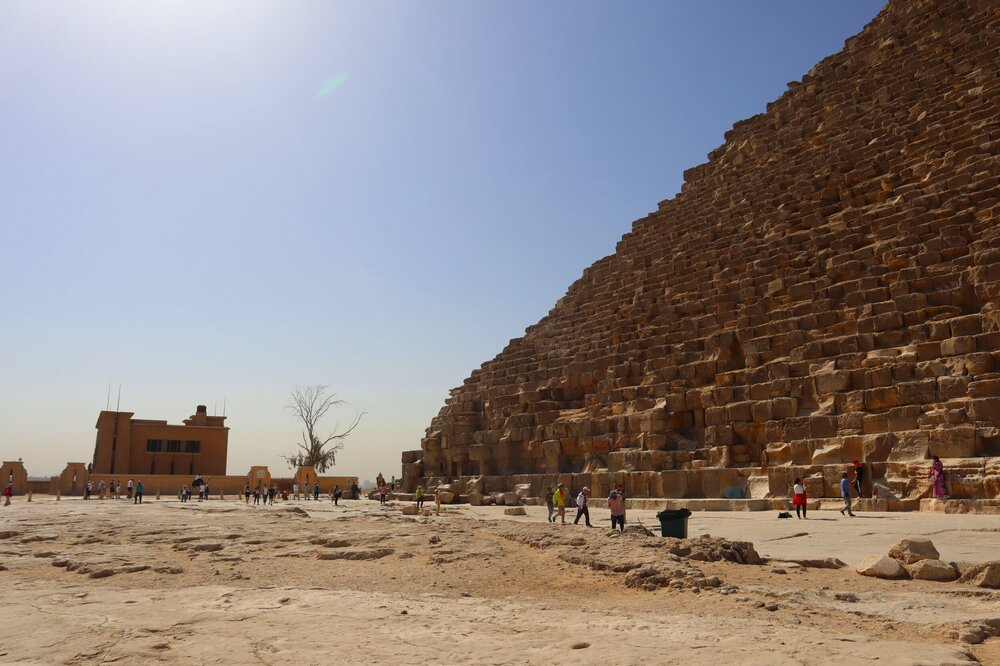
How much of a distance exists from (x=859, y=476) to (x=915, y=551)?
5703 millimetres

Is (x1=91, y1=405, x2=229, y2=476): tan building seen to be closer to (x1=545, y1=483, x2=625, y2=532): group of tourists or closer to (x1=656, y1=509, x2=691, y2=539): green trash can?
(x1=545, y1=483, x2=625, y2=532): group of tourists

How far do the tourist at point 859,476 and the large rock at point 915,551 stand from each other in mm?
5505

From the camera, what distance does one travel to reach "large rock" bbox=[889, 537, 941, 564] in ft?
21.1

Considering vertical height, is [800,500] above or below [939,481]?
below

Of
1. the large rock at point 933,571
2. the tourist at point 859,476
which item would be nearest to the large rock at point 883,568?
the large rock at point 933,571

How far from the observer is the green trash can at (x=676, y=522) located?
923 cm

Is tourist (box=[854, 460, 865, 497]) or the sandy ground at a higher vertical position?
tourist (box=[854, 460, 865, 497])

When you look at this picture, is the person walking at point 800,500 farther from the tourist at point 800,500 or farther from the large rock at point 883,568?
the large rock at point 883,568

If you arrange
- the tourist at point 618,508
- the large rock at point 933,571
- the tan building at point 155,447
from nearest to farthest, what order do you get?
the large rock at point 933,571 < the tourist at point 618,508 < the tan building at point 155,447

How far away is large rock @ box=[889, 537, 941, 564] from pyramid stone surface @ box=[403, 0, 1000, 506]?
15.4ft

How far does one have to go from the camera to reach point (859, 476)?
1178cm

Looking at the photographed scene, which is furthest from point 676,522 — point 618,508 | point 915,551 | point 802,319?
point 802,319

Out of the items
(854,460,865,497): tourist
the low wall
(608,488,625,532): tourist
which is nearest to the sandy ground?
(608,488,625,532): tourist

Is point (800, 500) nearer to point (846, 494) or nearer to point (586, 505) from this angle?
point (846, 494)
